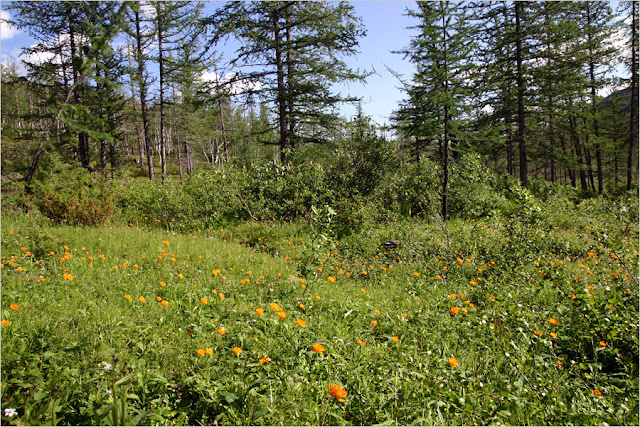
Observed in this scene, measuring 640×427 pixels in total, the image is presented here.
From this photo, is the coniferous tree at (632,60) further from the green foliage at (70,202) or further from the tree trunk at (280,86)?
the green foliage at (70,202)

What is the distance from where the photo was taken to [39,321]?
2.33m

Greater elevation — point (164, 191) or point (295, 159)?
point (295, 159)

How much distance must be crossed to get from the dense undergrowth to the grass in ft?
0.05

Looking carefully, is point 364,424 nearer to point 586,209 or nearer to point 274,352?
point 274,352

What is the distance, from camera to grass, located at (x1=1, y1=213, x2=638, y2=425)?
188 cm

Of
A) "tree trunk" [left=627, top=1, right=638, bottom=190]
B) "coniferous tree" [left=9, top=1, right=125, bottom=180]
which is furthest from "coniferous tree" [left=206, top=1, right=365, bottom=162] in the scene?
"tree trunk" [left=627, top=1, right=638, bottom=190]

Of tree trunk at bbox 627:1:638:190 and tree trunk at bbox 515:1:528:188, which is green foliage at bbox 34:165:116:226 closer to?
tree trunk at bbox 515:1:528:188

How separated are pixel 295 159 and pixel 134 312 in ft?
26.2

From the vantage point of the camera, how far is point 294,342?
7.98ft

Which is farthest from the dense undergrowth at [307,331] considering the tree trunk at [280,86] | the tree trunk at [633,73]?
the tree trunk at [633,73]

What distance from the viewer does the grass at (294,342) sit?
1876 mm

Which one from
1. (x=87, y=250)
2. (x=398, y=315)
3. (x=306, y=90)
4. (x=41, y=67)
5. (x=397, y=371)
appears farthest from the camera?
(x=41, y=67)

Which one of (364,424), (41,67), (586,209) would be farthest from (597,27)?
(41,67)

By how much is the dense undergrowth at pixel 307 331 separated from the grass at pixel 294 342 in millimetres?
16
